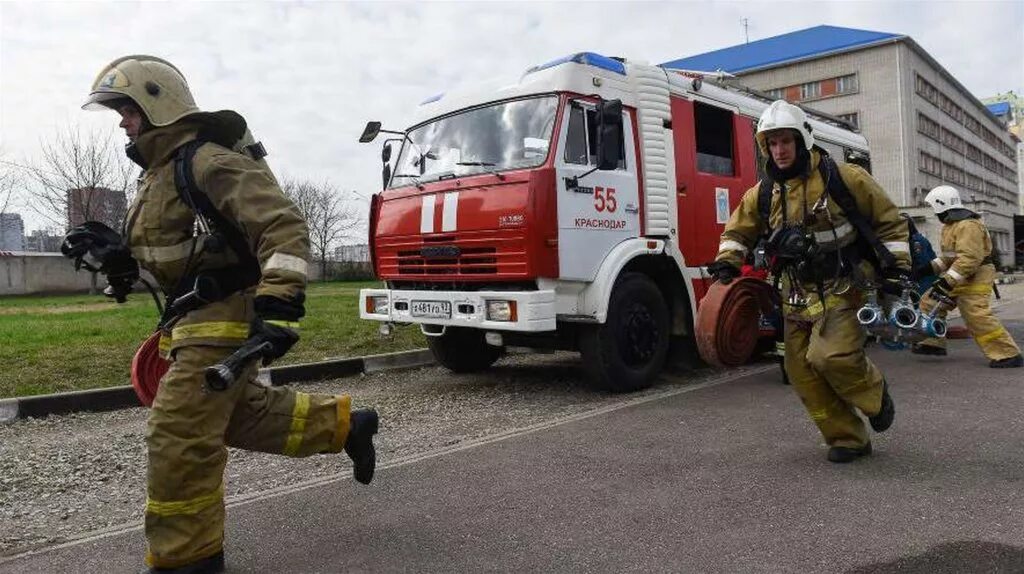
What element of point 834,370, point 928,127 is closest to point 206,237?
point 834,370

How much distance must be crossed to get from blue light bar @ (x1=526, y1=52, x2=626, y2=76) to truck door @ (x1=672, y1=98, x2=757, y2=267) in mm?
729

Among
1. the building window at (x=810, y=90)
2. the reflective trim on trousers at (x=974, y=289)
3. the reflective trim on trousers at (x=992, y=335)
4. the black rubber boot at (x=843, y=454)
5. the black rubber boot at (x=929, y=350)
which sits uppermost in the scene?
the building window at (x=810, y=90)

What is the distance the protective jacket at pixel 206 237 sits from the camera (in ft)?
9.16

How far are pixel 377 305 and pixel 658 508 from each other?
13.4 feet

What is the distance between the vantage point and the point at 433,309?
6.43 metres

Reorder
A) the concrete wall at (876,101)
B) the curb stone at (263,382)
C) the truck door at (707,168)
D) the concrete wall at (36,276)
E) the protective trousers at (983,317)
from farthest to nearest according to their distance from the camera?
the concrete wall at (876,101) → the concrete wall at (36,276) → the protective trousers at (983,317) → the truck door at (707,168) → the curb stone at (263,382)

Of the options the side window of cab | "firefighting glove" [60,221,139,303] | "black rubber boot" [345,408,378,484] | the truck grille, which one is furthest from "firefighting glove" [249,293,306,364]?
the side window of cab

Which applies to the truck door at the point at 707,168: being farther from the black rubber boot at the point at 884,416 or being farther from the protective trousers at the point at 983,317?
the black rubber boot at the point at 884,416

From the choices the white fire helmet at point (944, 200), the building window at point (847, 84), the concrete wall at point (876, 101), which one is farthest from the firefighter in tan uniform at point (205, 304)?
the building window at point (847, 84)

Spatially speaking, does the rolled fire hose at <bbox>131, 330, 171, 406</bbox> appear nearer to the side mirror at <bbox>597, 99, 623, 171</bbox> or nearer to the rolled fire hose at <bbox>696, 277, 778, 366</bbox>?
the rolled fire hose at <bbox>696, 277, 778, 366</bbox>

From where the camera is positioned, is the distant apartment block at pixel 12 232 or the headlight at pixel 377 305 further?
the distant apartment block at pixel 12 232

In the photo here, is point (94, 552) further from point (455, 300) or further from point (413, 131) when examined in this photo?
point (413, 131)

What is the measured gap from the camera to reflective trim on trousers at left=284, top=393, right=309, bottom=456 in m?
3.17

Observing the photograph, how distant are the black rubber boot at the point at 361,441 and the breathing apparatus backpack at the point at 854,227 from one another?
2294 millimetres
